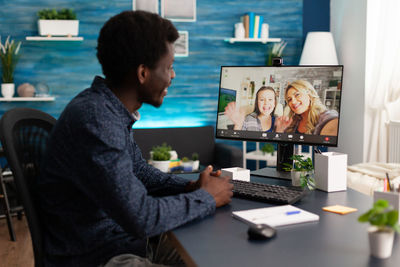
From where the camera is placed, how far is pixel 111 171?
1.09 metres

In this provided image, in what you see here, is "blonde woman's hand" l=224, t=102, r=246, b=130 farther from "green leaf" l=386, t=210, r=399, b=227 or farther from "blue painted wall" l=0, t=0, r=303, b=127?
"blue painted wall" l=0, t=0, r=303, b=127

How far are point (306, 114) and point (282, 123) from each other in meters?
0.12

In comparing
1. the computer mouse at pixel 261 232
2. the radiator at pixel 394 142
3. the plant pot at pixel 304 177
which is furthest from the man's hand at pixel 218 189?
the radiator at pixel 394 142

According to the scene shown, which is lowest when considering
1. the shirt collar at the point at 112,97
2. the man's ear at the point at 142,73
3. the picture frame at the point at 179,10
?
the shirt collar at the point at 112,97

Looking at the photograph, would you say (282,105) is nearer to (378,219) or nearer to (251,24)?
(378,219)

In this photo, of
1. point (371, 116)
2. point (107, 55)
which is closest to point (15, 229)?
point (107, 55)

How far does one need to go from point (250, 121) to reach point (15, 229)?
2.56m

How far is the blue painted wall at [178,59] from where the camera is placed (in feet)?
14.0

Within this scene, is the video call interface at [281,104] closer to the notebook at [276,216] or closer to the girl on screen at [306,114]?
the girl on screen at [306,114]

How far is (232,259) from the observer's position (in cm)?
98

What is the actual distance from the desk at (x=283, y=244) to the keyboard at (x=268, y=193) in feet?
0.29

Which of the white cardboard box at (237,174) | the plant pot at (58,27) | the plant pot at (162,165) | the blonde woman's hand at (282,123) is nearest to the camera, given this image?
the white cardboard box at (237,174)

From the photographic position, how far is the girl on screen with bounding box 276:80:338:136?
1799 millimetres

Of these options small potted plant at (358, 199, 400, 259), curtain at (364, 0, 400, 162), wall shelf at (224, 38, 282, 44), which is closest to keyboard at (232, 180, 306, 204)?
small potted plant at (358, 199, 400, 259)
